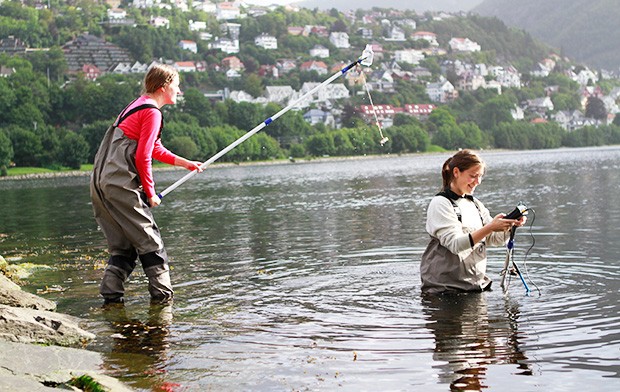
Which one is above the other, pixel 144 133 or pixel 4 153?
pixel 144 133

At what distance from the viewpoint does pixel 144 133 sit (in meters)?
10.5

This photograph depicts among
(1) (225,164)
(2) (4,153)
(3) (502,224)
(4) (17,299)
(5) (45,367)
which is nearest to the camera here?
(5) (45,367)

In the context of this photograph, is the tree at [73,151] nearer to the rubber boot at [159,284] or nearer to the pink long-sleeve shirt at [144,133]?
the rubber boot at [159,284]

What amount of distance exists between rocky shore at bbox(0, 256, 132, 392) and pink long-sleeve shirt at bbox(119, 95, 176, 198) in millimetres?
1742

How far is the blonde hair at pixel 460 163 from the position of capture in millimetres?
10164

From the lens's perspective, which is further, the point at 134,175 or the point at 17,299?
the point at 134,175

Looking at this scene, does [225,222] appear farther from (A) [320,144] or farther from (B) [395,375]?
(A) [320,144]

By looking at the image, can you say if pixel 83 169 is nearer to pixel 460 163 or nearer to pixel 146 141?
pixel 146 141

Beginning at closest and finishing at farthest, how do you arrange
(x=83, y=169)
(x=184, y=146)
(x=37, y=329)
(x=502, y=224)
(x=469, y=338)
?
(x=37, y=329) < (x=469, y=338) < (x=502, y=224) < (x=83, y=169) < (x=184, y=146)

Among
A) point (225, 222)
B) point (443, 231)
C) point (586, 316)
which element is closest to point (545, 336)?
point (586, 316)

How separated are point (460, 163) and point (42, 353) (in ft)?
15.8

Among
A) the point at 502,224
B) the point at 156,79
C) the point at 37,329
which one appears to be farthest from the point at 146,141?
the point at 502,224

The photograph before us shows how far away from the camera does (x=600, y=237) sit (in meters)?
19.6

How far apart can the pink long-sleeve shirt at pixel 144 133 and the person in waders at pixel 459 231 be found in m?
3.15
